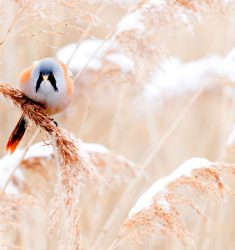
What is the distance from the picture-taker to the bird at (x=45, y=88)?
1.54 m

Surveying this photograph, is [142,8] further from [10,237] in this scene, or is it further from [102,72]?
[10,237]

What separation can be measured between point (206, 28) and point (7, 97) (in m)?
2.73

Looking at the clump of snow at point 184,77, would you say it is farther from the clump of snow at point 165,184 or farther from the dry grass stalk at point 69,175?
the dry grass stalk at point 69,175

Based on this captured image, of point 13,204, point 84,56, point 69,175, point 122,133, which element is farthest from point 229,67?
point 69,175

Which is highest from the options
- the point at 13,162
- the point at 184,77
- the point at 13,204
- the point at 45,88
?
the point at 184,77

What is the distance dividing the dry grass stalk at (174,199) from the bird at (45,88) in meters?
0.38

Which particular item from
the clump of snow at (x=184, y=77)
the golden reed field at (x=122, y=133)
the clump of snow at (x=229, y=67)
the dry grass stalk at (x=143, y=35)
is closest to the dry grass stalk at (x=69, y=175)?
the golden reed field at (x=122, y=133)

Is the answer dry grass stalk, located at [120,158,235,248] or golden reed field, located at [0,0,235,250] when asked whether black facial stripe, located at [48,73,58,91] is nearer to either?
golden reed field, located at [0,0,235,250]

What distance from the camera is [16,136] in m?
1.59

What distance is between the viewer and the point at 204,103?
3656mm

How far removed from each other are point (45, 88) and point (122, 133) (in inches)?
68.9

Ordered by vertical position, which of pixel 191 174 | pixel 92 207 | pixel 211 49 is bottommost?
pixel 191 174

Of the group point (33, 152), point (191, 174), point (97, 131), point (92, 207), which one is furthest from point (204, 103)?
point (191, 174)

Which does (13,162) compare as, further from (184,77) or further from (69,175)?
(184,77)
